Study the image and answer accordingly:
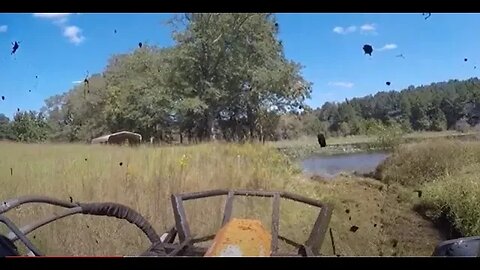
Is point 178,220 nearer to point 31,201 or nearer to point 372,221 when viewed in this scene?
point 31,201

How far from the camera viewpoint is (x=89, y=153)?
2.05 m

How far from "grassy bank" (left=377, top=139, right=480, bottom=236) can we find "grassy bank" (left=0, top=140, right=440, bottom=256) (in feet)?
0.21

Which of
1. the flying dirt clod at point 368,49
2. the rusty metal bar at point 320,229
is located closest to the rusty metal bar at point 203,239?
the rusty metal bar at point 320,229

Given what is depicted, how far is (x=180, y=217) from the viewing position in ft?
6.53

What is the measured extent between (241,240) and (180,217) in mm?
286

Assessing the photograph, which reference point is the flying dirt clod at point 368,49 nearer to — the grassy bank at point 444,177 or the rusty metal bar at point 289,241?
the grassy bank at point 444,177

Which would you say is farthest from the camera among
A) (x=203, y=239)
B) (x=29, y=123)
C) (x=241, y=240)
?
(x=29, y=123)

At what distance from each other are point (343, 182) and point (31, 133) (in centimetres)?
112

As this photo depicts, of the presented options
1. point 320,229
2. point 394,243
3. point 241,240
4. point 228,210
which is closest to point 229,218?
point 228,210

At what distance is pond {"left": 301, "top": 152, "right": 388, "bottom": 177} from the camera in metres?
Answer: 1.97

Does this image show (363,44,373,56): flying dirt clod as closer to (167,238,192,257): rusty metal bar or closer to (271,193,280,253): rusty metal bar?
(271,193,280,253): rusty metal bar

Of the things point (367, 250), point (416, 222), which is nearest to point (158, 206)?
point (367, 250)
